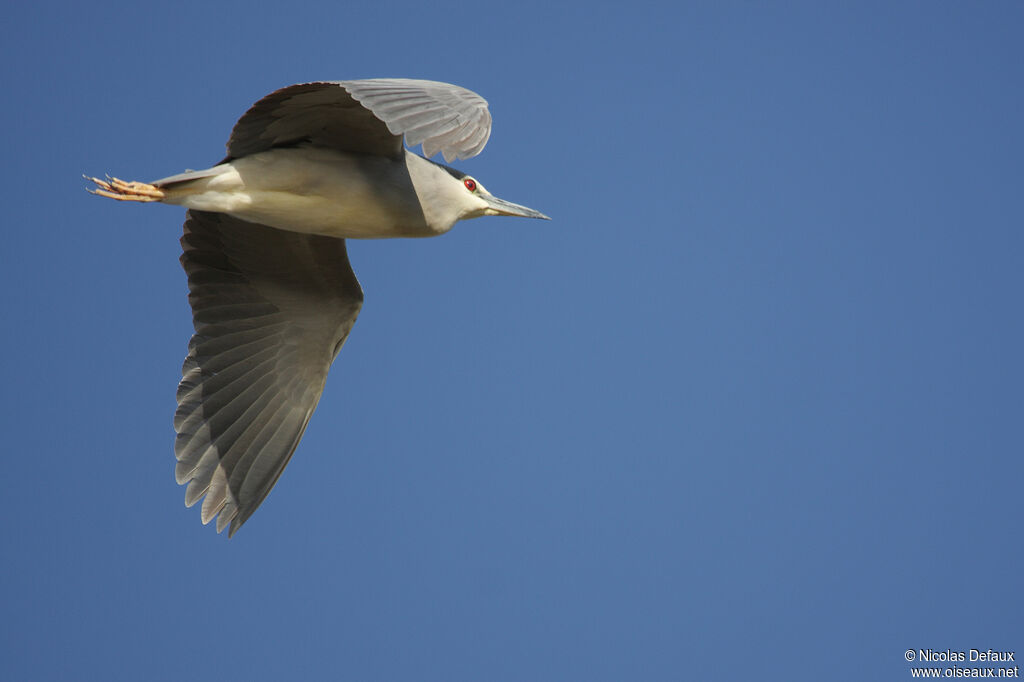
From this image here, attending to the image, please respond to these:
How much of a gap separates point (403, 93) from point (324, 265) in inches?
99.7

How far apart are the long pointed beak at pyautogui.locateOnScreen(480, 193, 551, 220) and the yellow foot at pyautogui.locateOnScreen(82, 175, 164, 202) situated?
2.04 meters

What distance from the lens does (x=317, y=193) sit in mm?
6844

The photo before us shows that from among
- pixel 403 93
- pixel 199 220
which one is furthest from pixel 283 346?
pixel 403 93

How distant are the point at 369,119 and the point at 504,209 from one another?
128 centimetres

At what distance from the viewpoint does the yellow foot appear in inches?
252

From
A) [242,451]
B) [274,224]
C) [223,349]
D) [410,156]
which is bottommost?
[242,451]

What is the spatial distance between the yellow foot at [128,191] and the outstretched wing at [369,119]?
54 cm

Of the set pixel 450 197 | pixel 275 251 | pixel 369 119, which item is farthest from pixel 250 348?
pixel 369 119

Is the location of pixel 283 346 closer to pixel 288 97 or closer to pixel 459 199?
pixel 459 199

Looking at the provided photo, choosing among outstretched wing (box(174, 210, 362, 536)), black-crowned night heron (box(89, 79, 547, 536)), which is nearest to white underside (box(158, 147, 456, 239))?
black-crowned night heron (box(89, 79, 547, 536))

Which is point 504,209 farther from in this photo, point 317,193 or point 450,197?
point 317,193

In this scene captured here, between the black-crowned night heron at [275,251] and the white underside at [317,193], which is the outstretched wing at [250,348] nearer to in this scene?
the black-crowned night heron at [275,251]

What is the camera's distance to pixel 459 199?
7.30 metres

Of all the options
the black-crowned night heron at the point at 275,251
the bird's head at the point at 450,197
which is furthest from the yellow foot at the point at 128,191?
the bird's head at the point at 450,197
